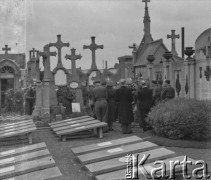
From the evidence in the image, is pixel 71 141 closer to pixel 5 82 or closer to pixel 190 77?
pixel 190 77

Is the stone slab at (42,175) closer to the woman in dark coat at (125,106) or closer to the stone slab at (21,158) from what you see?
the stone slab at (21,158)

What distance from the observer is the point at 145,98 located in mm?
13531

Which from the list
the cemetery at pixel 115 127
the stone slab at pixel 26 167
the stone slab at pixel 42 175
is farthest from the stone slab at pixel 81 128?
the stone slab at pixel 42 175

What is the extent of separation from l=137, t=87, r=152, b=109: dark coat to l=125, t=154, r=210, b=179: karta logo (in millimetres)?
6052

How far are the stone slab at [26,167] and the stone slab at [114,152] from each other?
2.27 feet

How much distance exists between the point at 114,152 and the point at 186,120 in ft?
8.93

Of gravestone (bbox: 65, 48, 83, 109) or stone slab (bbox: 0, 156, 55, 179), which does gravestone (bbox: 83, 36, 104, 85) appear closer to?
gravestone (bbox: 65, 48, 83, 109)

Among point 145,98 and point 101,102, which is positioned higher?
point 145,98

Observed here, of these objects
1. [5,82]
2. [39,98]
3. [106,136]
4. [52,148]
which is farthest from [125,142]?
[5,82]

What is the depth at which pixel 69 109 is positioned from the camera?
20.5 metres

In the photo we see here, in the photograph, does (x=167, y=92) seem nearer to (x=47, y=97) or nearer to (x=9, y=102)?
(x=47, y=97)

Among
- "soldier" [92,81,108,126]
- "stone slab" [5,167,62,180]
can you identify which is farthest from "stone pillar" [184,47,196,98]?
"stone slab" [5,167,62,180]

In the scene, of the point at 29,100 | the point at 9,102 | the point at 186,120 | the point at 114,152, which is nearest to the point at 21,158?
the point at 114,152

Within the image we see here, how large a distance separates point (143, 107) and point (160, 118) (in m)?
2.43
